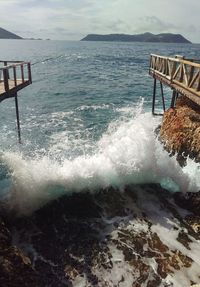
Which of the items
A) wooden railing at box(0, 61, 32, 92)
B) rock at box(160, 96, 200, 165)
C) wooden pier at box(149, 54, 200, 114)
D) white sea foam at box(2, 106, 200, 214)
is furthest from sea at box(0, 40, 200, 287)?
wooden railing at box(0, 61, 32, 92)

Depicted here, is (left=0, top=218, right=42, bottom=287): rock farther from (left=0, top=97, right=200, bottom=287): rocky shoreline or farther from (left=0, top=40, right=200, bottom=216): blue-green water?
(left=0, top=40, right=200, bottom=216): blue-green water

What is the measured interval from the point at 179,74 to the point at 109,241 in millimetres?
8947

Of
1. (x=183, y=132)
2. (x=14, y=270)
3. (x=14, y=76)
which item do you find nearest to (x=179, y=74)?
(x=183, y=132)

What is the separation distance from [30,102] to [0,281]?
77.9ft

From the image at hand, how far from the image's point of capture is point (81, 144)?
18.9 metres

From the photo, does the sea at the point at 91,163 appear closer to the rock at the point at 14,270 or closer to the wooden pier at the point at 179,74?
the rock at the point at 14,270

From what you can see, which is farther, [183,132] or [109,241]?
[183,132]

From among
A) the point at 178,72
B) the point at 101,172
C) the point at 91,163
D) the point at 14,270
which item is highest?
the point at 178,72

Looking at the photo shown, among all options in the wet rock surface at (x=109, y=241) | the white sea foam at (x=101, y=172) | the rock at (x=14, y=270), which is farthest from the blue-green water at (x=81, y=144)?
the rock at (x=14, y=270)

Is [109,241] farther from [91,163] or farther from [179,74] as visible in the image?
[179,74]

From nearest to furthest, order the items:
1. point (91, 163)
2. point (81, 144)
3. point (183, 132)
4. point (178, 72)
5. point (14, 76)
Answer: point (183, 132) → point (91, 163) → point (14, 76) → point (178, 72) → point (81, 144)

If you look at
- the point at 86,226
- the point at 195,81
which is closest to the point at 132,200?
the point at 86,226

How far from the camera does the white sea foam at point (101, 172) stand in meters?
12.3

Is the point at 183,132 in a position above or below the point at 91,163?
above
